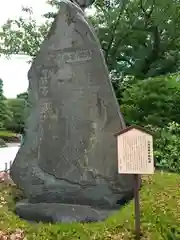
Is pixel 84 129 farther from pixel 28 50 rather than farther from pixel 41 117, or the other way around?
pixel 28 50

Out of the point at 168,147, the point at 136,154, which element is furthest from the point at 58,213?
the point at 168,147

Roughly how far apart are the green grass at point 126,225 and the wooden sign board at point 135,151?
0.57 metres

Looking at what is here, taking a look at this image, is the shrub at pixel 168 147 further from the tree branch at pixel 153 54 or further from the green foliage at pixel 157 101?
the tree branch at pixel 153 54

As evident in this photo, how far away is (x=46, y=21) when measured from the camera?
15711 millimetres

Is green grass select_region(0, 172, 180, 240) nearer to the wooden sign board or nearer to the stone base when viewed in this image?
the stone base

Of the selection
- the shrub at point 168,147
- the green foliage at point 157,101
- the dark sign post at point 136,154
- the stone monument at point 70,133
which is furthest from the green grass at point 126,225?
the green foliage at point 157,101

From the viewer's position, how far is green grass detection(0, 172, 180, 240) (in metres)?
3.68

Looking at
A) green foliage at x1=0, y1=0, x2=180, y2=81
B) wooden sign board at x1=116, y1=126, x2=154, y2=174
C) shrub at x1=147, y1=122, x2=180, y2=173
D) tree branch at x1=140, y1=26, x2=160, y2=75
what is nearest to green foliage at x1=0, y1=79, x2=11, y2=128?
green foliage at x1=0, y1=0, x2=180, y2=81

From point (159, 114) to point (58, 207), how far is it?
465cm

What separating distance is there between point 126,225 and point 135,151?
766mm

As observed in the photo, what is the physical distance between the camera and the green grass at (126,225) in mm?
3679

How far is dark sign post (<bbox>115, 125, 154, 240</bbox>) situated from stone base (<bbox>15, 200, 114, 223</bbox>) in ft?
3.02

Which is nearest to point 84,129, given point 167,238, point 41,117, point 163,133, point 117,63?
point 41,117

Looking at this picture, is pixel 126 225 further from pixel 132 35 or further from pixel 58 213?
pixel 132 35
